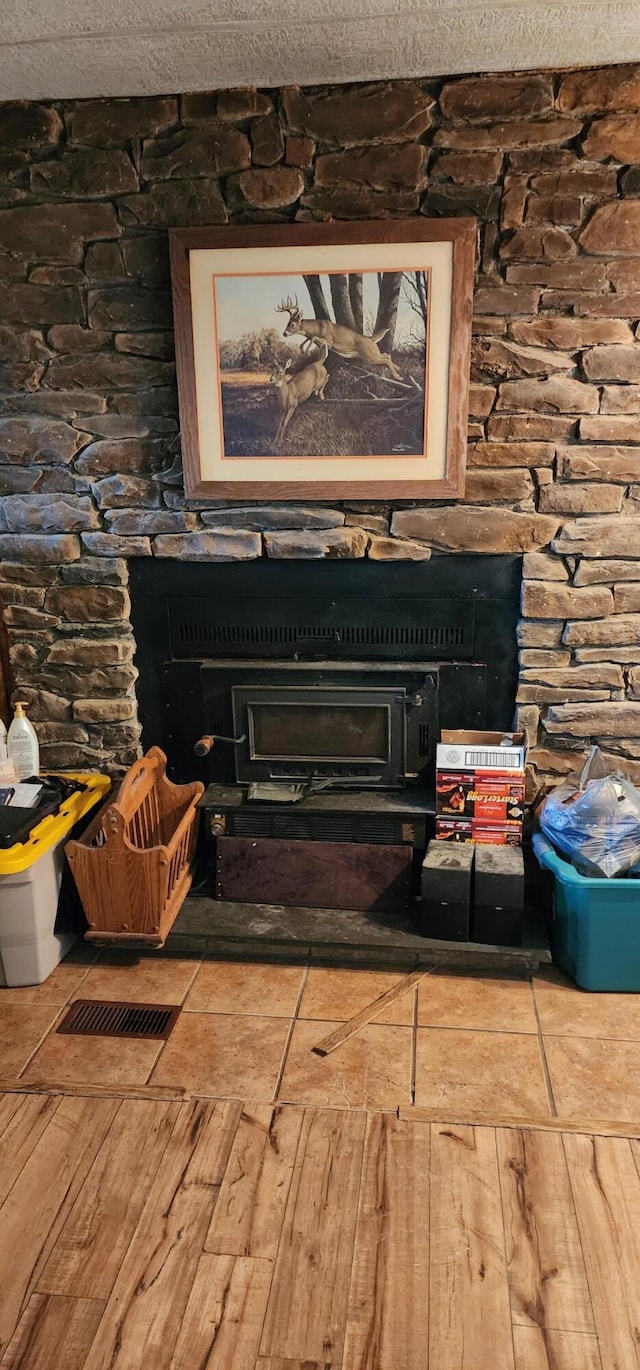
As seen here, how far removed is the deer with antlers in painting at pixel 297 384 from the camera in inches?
100

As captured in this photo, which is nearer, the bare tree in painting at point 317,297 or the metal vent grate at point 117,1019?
the metal vent grate at point 117,1019

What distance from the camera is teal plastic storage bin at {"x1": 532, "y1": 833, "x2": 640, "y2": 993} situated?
7.71 feet

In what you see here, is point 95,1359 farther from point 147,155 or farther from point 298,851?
point 147,155

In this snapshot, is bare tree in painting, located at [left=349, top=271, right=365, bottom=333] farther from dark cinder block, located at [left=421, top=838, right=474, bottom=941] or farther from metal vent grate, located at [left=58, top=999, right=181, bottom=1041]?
metal vent grate, located at [left=58, top=999, right=181, bottom=1041]

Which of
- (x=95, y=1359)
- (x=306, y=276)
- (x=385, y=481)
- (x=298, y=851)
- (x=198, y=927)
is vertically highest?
(x=306, y=276)

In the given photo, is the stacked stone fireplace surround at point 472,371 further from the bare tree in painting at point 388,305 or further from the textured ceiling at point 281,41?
the bare tree in painting at point 388,305

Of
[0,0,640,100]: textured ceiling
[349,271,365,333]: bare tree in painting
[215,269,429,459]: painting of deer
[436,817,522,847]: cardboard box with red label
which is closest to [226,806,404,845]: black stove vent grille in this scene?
[436,817,522,847]: cardboard box with red label

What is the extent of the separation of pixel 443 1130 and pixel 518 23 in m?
2.48

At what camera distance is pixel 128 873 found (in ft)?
8.05

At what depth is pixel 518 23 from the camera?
2.05m

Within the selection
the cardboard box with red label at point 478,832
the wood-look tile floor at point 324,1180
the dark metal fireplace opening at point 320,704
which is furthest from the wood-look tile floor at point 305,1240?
the cardboard box with red label at point 478,832

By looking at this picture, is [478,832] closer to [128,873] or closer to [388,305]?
[128,873]

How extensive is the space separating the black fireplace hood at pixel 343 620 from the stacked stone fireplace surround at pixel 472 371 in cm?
6

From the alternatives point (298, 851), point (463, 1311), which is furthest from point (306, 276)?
point (463, 1311)
